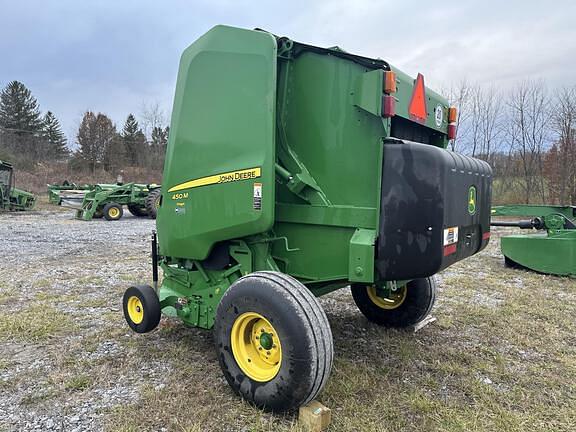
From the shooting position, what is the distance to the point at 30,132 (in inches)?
1467

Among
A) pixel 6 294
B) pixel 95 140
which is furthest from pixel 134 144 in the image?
pixel 6 294

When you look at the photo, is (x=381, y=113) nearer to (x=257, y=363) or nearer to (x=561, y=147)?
(x=257, y=363)

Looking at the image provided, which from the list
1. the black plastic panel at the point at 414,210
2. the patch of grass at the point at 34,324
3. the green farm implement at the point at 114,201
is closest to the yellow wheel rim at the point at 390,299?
the black plastic panel at the point at 414,210

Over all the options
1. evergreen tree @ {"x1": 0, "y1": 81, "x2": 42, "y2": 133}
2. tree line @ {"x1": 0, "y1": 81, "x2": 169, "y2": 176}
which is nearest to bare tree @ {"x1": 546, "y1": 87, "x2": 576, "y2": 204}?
tree line @ {"x1": 0, "y1": 81, "x2": 169, "y2": 176}

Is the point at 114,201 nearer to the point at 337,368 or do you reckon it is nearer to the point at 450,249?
the point at 337,368

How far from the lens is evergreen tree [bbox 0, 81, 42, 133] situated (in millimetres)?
37594

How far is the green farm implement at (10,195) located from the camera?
16.4m

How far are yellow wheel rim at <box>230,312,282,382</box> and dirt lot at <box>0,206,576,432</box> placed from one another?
0.22 metres

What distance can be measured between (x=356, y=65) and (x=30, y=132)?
41.7 meters

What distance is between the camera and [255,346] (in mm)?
2693

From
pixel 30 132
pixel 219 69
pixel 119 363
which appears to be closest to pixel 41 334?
pixel 119 363

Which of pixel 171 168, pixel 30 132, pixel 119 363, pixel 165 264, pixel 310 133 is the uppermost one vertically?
pixel 30 132

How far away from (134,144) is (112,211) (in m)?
24.4

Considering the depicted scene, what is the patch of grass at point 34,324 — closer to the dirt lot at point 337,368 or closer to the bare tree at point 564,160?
the dirt lot at point 337,368
